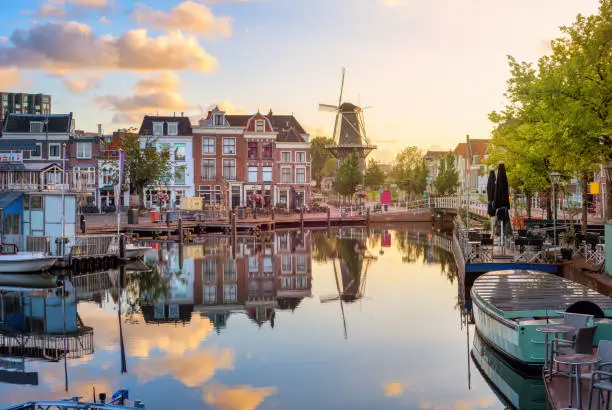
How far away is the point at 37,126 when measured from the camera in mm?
80562

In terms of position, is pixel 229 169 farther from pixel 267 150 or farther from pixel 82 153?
pixel 82 153

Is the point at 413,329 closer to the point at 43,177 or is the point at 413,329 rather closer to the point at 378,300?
the point at 378,300

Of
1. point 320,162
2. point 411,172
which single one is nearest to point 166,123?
point 411,172

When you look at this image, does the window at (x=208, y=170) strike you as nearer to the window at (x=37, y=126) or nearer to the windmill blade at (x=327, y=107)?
the window at (x=37, y=126)

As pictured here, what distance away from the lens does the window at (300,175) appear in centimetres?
8834

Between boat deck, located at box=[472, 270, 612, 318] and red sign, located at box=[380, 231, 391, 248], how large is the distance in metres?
32.8

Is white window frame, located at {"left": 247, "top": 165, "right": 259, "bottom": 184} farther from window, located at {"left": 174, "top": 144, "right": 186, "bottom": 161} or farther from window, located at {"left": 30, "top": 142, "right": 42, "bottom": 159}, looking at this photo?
window, located at {"left": 30, "top": 142, "right": 42, "bottom": 159}

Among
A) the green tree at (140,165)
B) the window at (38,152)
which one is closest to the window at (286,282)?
the green tree at (140,165)

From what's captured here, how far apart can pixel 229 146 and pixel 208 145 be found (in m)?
2.39

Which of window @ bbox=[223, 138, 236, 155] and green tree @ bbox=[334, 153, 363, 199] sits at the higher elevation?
window @ bbox=[223, 138, 236, 155]

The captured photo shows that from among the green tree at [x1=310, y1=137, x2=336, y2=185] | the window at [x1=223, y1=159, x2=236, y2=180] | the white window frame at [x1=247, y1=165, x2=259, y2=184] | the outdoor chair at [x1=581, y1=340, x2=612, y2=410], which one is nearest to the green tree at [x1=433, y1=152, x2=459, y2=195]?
the white window frame at [x1=247, y1=165, x2=259, y2=184]

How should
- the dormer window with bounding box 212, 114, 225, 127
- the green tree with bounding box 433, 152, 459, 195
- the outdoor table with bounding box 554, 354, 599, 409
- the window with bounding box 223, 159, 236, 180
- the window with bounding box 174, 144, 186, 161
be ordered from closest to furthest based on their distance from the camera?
the outdoor table with bounding box 554, 354, 599, 409, the window with bounding box 174, 144, 186, 161, the window with bounding box 223, 159, 236, 180, the dormer window with bounding box 212, 114, 225, 127, the green tree with bounding box 433, 152, 459, 195

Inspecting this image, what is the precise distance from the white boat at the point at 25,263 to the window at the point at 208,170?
48.1m

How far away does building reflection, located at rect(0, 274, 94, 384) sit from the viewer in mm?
20525
